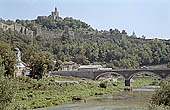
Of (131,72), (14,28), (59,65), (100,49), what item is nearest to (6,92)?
(131,72)

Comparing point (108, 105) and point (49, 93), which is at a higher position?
point (49, 93)

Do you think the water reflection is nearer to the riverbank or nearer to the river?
the river

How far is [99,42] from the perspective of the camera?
134 meters

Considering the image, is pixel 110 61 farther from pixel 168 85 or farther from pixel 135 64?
pixel 168 85

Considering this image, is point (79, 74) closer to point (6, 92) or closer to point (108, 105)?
point (108, 105)

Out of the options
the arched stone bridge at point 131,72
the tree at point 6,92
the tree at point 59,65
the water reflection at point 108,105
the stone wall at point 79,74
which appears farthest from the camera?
the tree at point 59,65

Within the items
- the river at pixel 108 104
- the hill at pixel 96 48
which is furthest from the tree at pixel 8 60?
the hill at pixel 96 48

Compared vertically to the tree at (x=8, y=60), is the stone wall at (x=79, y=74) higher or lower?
lower

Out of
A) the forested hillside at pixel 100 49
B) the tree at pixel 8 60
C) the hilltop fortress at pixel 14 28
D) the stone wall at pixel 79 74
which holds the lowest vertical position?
the stone wall at pixel 79 74

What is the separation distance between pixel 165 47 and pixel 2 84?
124 metres

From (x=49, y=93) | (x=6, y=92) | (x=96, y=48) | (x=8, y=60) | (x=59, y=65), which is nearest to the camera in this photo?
(x=6, y=92)

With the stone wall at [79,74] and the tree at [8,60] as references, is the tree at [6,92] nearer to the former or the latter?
the tree at [8,60]

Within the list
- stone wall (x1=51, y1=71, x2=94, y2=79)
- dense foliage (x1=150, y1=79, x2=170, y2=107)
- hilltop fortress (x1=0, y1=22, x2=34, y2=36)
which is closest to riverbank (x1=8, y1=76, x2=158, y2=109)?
stone wall (x1=51, y1=71, x2=94, y2=79)

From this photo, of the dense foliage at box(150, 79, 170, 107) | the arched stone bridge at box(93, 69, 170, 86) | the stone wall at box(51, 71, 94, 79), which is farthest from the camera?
the stone wall at box(51, 71, 94, 79)
